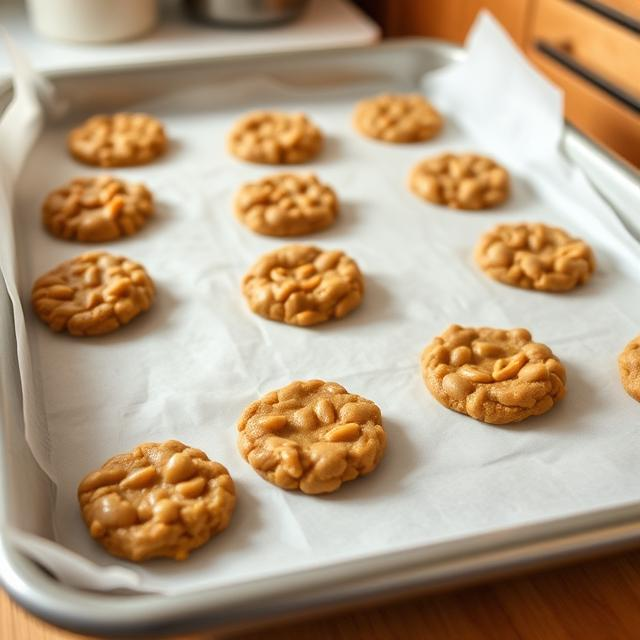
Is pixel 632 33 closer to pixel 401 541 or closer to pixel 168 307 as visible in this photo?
pixel 168 307

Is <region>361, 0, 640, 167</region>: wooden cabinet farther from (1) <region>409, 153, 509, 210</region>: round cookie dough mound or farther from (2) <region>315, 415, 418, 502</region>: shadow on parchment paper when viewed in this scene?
(2) <region>315, 415, 418, 502</region>: shadow on parchment paper

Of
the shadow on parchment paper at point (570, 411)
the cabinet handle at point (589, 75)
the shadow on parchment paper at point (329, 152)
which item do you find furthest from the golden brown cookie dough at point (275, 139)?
the shadow on parchment paper at point (570, 411)

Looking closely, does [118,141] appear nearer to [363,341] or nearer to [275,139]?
[275,139]

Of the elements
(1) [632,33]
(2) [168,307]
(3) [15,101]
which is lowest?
(2) [168,307]

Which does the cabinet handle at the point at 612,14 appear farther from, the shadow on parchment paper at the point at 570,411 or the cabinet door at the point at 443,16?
the shadow on parchment paper at the point at 570,411

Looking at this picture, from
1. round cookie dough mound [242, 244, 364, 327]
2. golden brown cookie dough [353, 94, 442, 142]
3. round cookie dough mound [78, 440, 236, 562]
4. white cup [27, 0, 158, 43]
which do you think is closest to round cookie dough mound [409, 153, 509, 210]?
golden brown cookie dough [353, 94, 442, 142]

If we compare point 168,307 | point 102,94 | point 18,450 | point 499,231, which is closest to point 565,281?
point 499,231
